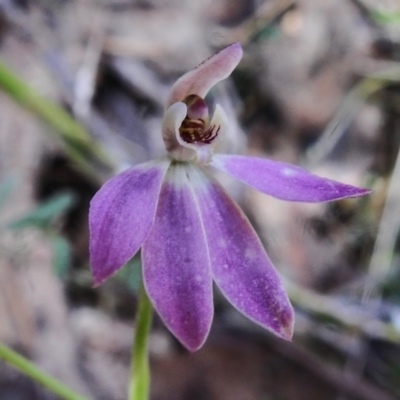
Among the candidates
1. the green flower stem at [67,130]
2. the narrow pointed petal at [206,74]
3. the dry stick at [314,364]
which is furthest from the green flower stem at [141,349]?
the green flower stem at [67,130]

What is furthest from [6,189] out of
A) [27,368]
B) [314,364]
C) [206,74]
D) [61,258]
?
[314,364]

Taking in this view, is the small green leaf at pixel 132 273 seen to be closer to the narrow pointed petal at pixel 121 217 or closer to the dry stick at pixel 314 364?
the dry stick at pixel 314 364

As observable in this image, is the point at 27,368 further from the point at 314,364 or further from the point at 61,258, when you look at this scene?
the point at 314,364

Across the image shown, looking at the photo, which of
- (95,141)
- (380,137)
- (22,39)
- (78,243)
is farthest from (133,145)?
(380,137)

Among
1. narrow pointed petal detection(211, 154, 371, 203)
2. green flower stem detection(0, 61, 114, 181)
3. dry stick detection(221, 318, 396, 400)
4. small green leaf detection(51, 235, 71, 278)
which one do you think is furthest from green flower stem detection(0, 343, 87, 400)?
green flower stem detection(0, 61, 114, 181)

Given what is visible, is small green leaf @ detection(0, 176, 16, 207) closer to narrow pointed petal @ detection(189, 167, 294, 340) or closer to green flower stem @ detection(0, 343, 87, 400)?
green flower stem @ detection(0, 343, 87, 400)

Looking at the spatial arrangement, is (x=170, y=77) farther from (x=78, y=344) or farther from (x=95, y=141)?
(x=78, y=344)
